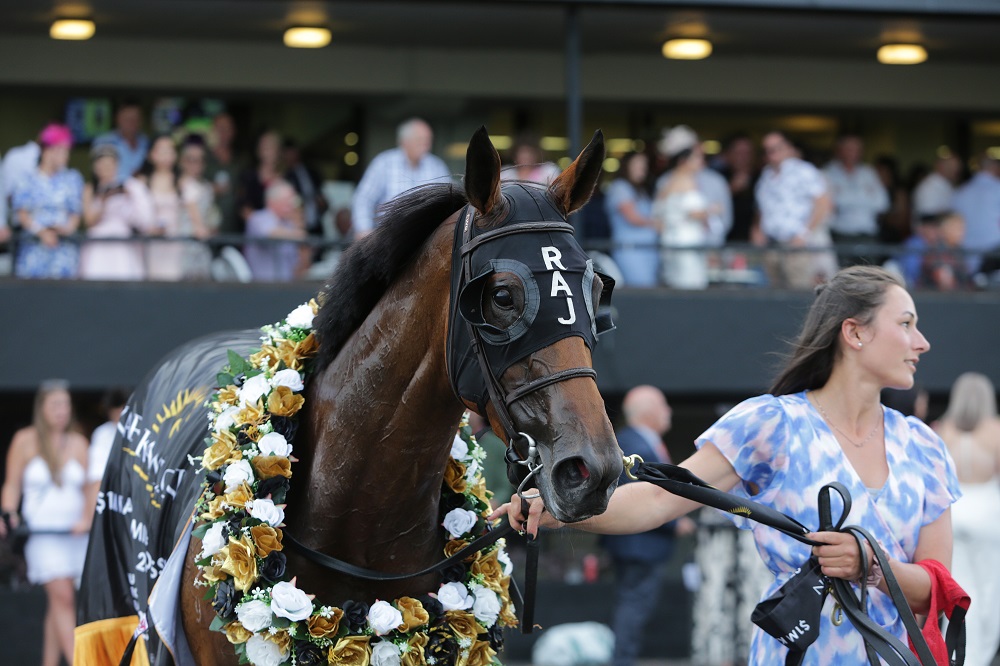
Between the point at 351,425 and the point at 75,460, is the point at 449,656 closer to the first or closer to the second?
the point at 351,425

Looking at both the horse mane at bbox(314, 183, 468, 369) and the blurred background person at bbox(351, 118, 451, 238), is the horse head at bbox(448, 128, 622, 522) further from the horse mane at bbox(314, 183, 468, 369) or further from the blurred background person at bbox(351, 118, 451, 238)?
the blurred background person at bbox(351, 118, 451, 238)

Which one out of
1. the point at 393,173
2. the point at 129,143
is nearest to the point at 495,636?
the point at 393,173

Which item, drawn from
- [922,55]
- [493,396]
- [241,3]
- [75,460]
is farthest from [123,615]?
[922,55]

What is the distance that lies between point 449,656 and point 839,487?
110 centimetres

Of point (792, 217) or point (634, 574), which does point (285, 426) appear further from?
point (792, 217)

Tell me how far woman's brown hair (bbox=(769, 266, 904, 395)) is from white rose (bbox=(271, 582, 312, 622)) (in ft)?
4.90

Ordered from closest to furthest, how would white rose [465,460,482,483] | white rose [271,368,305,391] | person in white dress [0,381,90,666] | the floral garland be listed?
the floral garland → white rose [271,368,305,391] → white rose [465,460,482,483] → person in white dress [0,381,90,666]

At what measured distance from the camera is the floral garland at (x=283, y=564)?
3.28 m

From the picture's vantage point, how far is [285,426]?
11.4 ft

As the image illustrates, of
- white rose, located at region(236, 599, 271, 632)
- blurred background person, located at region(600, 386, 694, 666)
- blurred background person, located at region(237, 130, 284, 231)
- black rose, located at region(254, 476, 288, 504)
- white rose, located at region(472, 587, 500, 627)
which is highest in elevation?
A: blurred background person, located at region(237, 130, 284, 231)

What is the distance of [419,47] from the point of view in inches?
505

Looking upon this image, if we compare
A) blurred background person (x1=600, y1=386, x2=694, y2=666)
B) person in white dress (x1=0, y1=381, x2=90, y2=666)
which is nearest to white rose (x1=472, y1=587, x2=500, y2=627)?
blurred background person (x1=600, y1=386, x2=694, y2=666)

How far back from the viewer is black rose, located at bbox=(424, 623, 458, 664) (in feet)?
11.2

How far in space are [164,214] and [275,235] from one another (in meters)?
0.87
